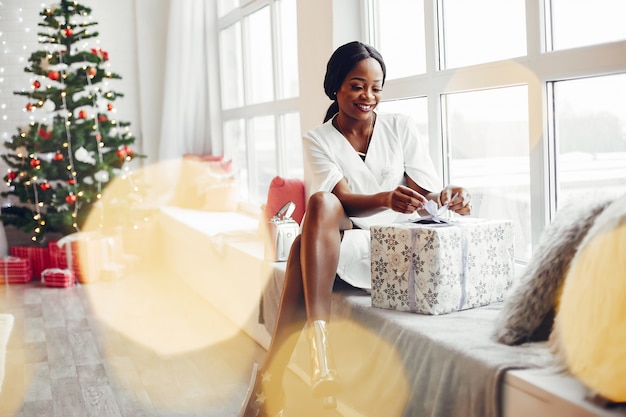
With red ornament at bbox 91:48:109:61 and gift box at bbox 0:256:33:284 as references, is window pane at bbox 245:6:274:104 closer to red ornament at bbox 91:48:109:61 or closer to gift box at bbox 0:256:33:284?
red ornament at bbox 91:48:109:61

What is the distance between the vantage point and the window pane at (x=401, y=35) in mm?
3111

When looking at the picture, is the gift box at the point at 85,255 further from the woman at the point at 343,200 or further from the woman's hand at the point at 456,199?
the woman's hand at the point at 456,199

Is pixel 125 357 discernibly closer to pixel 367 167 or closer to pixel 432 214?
pixel 367 167

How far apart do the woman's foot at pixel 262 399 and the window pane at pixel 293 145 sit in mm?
2117

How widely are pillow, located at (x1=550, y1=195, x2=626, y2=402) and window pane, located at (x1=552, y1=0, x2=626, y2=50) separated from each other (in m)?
0.80

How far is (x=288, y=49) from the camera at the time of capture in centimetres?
445

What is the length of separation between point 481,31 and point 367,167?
26.1 inches

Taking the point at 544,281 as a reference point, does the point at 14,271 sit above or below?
below

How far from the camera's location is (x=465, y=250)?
2.08m

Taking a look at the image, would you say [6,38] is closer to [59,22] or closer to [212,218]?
[59,22]

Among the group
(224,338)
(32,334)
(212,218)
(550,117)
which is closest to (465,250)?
(550,117)

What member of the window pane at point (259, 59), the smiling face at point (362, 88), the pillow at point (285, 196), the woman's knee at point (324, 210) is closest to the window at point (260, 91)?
the window pane at point (259, 59)

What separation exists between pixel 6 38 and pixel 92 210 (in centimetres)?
155

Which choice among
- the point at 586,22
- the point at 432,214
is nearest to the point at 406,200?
the point at 432,214
